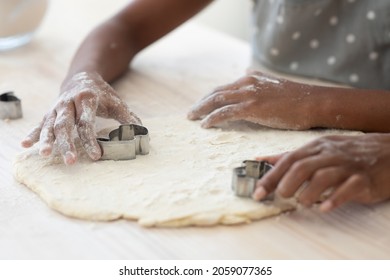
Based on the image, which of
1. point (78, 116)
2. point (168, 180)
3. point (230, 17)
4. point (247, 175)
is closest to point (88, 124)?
point (78, 116)

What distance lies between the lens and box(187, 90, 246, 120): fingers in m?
A: 1.07

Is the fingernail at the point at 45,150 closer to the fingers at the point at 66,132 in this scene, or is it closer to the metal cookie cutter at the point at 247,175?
the fingers at the point at 66,132

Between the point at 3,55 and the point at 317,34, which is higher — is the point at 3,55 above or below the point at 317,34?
below

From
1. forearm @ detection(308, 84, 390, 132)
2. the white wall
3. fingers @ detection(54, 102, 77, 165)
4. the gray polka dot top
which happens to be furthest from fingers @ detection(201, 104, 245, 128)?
the white wall

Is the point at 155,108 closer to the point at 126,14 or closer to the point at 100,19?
the point at 126,14

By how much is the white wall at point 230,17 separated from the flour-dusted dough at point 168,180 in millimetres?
1274

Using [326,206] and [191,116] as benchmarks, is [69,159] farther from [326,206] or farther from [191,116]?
[326,206]

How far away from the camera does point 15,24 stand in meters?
1.46

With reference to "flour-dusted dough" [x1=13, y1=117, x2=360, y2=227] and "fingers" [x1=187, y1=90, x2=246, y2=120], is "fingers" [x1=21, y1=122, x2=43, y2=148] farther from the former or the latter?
"fingers" [x1=187, y1=90, x2=246, y2=120]

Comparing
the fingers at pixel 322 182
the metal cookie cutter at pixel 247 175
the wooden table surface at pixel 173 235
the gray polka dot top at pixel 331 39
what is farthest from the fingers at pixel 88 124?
the gray polka dot top at pixel 331 39

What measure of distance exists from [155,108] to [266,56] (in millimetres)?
320

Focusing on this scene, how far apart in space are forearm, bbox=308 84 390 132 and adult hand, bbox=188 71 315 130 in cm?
2

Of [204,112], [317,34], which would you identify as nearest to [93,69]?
[204,112]

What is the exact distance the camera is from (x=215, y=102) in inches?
42.7
